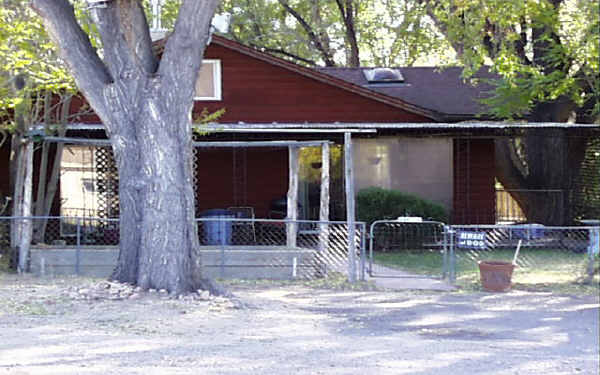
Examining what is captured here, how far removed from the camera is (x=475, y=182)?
64.8 feet

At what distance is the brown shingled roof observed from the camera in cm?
1977

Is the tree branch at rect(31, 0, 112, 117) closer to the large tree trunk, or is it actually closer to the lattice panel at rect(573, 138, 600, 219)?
the large tree trunk

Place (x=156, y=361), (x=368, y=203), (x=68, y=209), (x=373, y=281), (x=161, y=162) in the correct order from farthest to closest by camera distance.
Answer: (x=68, y=209), (x=368, y=203), (x=373, y=281), (x=161, y=162), (x=156, y=361)

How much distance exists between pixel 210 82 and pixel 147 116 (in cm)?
908

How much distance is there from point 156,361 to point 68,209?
12152mm

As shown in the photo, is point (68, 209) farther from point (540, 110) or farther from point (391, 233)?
point (540, 110)

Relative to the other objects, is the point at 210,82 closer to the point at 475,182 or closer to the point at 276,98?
the point at 276,98

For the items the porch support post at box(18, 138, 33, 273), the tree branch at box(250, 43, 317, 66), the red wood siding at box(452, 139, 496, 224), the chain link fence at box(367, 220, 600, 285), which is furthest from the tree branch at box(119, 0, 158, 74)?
the tree branch at box(250, 43, 317, 66)

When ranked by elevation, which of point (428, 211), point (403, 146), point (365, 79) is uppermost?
point (365, 79)

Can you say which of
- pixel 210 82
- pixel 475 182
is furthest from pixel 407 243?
pixel 210 82

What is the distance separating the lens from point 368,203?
56.2 ft

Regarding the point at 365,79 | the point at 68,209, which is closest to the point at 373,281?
the point at 68,209

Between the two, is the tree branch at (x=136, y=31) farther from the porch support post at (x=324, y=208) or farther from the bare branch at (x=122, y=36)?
the porch support post at (x=324, y=208)

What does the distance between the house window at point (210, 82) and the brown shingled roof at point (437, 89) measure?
3.57 metres
